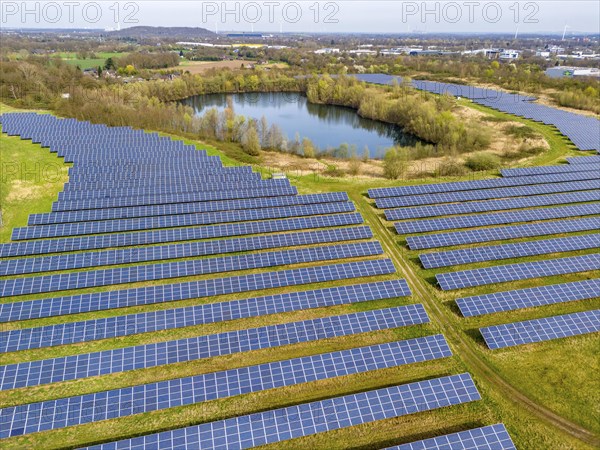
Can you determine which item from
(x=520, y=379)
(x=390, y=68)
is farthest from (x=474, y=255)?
(x=390, y=68)

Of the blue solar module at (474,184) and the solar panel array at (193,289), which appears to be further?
the blue solar module at (474,184)

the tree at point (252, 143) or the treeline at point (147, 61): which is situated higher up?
the treeline at point (147, 61)

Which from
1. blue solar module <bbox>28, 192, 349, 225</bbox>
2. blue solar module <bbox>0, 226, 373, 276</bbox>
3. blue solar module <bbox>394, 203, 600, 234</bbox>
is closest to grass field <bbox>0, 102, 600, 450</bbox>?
blue solar module <bbox>0, 226, 373, 276</bbox>

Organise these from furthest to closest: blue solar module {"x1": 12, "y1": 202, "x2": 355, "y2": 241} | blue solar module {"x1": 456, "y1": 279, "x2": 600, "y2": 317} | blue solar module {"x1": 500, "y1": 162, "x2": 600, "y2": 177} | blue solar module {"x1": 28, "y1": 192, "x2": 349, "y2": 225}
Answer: blue solar module {"x1": 500, "y1": 162, "x2": 600, "y2": 177}
blue solar module {"x1": 28, "y1": 192, "x2": 349, "y2": 225}
blue solar module {"x1": 12, "y1": 202, "x2": 355, "y2": 241}
blue solar module {"x1": 456, "y1": 279, "x2": 600, "y2": 317}

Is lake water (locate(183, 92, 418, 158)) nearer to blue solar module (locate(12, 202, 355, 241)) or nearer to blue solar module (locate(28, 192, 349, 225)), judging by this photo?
blue solar module (locate(28, 192, 349, 225))

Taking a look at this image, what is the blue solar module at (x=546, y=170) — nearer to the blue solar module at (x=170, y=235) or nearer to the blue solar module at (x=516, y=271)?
the blue solar module at (x=516, y=271)

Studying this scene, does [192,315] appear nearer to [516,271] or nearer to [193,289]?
[193,289]

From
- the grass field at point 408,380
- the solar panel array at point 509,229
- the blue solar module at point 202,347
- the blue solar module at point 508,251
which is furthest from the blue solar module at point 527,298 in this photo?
the blue solar module at point 508,251
